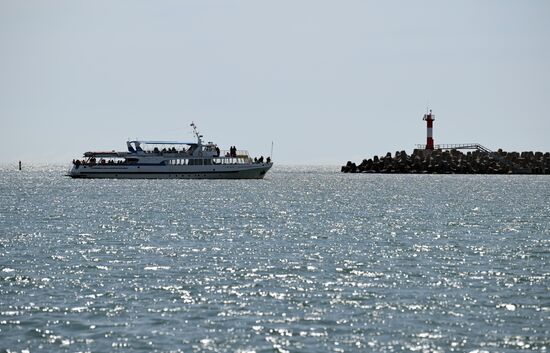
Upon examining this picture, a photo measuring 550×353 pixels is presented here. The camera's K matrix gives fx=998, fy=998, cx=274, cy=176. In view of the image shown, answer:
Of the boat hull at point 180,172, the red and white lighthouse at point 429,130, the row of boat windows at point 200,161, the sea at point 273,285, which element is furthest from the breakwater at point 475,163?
the sea at point 273,285

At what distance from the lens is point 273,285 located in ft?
100

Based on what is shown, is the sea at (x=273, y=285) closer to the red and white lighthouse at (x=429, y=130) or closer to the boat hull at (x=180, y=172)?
the boat hull at (x=180, y=172)

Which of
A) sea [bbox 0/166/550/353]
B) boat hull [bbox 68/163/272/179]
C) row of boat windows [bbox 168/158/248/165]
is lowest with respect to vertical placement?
sea [bbox 0/166/550/353]

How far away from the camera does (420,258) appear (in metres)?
38.5

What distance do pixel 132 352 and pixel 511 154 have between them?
17649 cm

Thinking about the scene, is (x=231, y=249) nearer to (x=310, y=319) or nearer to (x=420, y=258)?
(x=420, y=258)

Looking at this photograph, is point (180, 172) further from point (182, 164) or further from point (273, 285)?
point (273, 285)

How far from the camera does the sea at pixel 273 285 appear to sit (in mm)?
22578

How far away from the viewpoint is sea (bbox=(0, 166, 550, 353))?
889 inches

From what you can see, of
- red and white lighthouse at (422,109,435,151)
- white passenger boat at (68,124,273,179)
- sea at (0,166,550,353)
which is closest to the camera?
sea at (0,166,550,353)

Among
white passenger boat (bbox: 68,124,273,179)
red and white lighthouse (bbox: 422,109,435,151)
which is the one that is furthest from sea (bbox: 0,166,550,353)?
red and white lighthouse (bbox: 422,109,435,151)

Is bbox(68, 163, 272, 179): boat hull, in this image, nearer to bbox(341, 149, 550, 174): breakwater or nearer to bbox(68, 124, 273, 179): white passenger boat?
bbox(68, 124, 273, 179): white passenger boat

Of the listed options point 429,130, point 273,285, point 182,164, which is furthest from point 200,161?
point 273,285

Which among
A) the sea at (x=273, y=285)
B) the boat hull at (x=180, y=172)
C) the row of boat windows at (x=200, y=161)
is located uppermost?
the row of boat windows at (x=200, y=161)
